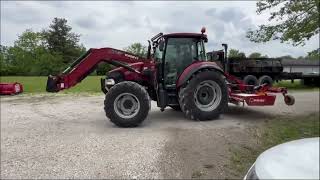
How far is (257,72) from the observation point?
78.1ft

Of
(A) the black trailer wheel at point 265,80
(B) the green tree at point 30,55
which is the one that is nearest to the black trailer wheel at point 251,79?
(A) the black trailer wheel at point 265,80

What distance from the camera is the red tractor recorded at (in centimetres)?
1068

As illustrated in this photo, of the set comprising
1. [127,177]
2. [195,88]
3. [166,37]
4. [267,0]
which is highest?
[267,0]

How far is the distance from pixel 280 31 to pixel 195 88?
5.21m

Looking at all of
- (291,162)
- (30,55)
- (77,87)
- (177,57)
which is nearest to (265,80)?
(77,87)

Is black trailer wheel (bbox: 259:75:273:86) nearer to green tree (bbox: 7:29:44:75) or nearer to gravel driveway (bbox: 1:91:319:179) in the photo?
gravel driveway (bbox: 1:91:319:179)

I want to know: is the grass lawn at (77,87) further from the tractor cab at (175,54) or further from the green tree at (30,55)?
the green tree at (30,55)

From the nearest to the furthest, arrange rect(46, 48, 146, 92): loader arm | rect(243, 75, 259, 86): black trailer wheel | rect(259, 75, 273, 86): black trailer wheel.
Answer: rect(46, 48, 146, 92): loader arm, rect(243, 75, 259, 86): black trailer wheel, rect(259, 75, 273, 86): black trailer wheel

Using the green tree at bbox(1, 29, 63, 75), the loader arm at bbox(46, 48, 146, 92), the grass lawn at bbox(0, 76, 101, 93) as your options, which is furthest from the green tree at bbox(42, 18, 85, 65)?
the loader arm at bbox(46, 48, 146, 92)

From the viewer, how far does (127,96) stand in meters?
10.2

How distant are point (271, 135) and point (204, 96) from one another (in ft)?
8.04

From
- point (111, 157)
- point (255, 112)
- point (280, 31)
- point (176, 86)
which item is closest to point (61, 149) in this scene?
point (111, 157)

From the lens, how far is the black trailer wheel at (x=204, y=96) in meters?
10.6

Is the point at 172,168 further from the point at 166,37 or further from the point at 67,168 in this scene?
the point at 166,37
